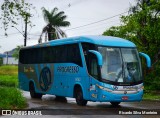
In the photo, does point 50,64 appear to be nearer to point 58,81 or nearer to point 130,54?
point 58,81

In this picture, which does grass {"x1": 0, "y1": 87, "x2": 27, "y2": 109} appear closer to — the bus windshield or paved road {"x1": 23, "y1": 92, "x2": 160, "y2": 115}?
paved road {"x1": 23, "y1": 92, "x2": 160, "y2": 115}

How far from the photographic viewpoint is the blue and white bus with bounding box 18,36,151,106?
63.7ft

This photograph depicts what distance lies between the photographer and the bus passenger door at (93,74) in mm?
19844

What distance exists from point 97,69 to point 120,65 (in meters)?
1.05

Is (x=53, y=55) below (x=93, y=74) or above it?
above

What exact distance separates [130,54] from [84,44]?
231 cm

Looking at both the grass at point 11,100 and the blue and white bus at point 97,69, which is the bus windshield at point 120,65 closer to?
the blue and white bus at point 97,69

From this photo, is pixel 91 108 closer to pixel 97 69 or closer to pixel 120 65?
pixel 97 69

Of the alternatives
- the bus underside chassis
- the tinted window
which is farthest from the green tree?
the bus underside chassis

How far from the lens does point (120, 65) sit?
19.7m

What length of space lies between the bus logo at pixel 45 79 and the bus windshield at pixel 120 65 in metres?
6.73

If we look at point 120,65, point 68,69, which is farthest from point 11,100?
point 120,65

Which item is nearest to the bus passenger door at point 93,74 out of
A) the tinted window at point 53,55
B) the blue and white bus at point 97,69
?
the blue and white bus at point 97,69

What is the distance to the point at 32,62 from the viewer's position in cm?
2877
